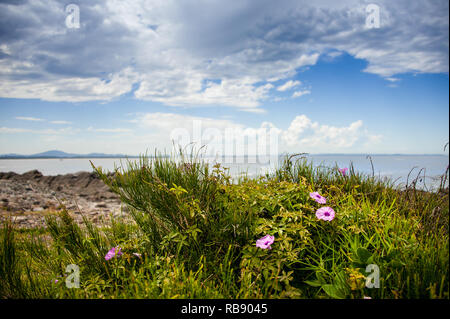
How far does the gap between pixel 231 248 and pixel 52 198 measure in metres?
9.79

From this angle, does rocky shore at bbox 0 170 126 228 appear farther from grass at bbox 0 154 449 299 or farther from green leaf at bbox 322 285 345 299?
green leaf at bbox 322 285 345 299

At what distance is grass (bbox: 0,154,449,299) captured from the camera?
2.21 meters

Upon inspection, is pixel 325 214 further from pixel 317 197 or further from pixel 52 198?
pixel 52 198

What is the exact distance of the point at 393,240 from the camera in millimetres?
2441

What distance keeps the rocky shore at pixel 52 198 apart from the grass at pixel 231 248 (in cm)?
196

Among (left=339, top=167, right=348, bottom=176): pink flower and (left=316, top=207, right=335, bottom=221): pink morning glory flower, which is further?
(left=339, top=167, right=348, bottom=176): pink flower

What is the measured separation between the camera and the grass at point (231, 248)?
2.21m

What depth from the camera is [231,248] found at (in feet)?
8.75

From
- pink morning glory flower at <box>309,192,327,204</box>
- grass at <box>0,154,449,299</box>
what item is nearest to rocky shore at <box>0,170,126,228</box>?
grass at <box>0,154,449,299</box>

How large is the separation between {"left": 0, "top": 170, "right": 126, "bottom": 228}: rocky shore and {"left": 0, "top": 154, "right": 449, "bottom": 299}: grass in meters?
1.96

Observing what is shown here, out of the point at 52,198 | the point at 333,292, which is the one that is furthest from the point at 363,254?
the point at 52,198
